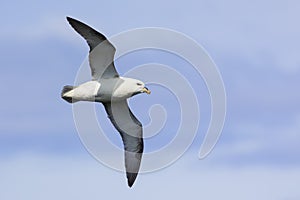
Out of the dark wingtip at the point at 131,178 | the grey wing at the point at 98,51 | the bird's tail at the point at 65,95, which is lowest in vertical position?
the dark wingtip at the point at 131,178

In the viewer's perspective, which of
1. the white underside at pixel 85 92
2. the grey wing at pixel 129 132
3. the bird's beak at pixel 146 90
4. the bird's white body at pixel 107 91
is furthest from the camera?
the grey wing at pixel 129 132

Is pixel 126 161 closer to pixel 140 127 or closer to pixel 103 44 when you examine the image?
pixel 140 127

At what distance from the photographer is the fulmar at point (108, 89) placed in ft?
125

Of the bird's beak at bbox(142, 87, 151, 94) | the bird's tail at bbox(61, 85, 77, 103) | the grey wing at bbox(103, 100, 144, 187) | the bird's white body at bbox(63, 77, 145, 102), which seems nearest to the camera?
the bird's beak at bbox(142, 87, 151, 94)

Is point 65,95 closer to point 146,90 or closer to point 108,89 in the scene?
point 108,89

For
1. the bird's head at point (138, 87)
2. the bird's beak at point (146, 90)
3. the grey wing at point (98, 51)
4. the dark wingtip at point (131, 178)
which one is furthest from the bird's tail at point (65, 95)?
the dark wingtip at point (131, 178)

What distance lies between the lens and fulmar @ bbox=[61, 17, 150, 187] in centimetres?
3803

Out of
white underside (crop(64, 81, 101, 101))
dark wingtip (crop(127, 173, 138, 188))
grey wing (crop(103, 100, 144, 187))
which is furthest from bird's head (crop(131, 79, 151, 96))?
dark wingtip (crop(127, 173, 138, 188))

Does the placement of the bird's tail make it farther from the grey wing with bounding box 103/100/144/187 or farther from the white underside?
the grey wing with bounding box 103/100/144/187

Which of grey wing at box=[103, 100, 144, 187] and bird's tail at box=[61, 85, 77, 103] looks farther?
grey wing at box=[103, 100, 144, 187]

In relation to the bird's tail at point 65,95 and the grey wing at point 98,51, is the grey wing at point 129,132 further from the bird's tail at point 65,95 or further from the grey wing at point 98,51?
the bird's tail at point 65,95

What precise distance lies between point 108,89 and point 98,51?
5.06ft

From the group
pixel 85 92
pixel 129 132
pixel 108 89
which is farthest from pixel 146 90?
pixel 129 132

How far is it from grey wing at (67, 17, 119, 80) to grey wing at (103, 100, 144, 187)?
1346mm
